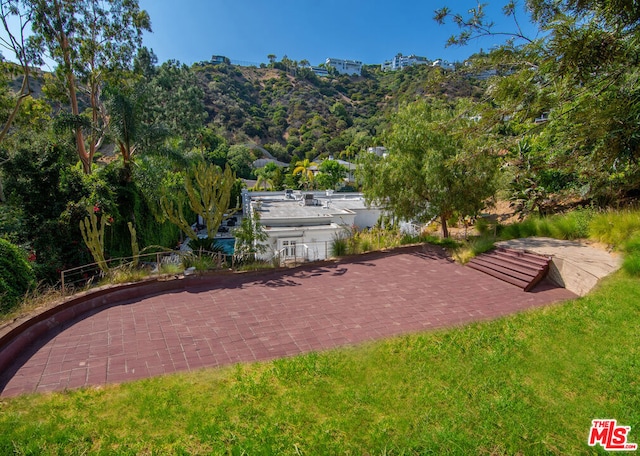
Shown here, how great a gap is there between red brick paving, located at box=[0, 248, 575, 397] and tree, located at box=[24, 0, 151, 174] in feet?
43.5

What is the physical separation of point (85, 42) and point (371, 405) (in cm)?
2082

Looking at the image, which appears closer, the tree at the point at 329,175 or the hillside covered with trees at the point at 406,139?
the hillside covered with trees at the point at 406,139

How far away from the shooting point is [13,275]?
8.30 metres

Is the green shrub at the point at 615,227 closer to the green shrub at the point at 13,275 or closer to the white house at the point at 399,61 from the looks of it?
the green shrub at the point at 13,275

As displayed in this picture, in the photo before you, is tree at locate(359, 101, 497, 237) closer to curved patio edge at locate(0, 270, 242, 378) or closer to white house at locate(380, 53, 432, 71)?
curved patio edge at locate(0, 270, 242, 378)

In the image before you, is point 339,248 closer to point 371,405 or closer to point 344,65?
point 371,405

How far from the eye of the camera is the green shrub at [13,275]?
7.64 meters

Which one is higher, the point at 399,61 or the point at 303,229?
the point at 399,61

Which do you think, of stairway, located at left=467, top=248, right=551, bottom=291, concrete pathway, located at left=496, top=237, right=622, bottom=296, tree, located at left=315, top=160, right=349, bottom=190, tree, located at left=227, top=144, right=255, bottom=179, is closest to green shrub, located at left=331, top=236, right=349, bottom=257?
stairway, located at left=467, top=248, right=551, bottom=291

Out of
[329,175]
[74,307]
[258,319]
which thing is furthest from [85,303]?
[329,175]

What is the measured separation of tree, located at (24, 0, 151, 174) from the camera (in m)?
14.9

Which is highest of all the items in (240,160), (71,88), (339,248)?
(71,88)

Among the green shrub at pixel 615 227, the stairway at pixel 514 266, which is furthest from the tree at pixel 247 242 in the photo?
the green shrub at pixel 615 227

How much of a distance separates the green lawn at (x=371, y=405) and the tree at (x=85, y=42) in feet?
52.6
